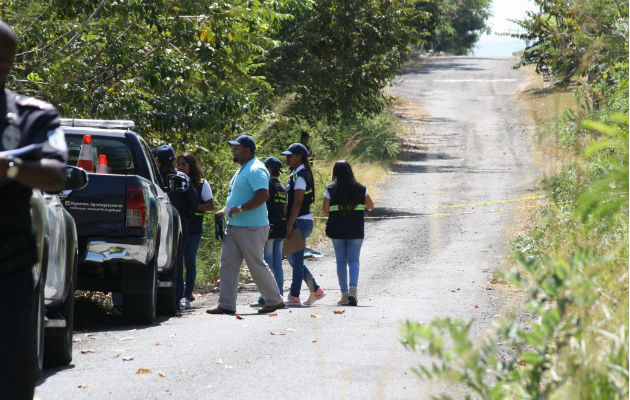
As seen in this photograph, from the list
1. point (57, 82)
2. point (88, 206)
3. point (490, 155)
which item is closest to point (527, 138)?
point (490, 155)

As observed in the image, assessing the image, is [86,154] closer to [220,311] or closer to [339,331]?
[220,311]

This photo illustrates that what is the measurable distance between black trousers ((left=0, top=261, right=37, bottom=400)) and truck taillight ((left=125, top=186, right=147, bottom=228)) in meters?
4.76


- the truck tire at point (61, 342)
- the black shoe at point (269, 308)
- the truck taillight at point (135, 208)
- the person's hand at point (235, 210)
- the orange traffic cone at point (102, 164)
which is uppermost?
the orange traffic cone at point (102, 164)

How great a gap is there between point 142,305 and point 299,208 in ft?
9.00

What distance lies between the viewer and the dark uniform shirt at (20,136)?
3.86 m

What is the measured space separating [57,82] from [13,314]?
355 inches

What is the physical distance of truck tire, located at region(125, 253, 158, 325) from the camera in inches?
363

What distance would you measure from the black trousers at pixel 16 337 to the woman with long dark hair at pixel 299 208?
7477 millimetres

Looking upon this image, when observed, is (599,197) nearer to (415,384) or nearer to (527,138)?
(415,384)

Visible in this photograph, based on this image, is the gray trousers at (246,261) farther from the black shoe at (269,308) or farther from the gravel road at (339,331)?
the gravel road at (339,331)

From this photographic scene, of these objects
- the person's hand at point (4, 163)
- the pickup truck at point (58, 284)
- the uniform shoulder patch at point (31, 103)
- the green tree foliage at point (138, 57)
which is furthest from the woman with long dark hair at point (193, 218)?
the person's hand at point (4, 163)

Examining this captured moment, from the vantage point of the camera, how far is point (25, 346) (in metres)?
3.91

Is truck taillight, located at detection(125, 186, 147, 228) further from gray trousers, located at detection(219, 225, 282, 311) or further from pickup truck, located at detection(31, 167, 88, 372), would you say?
gray trousers, located at detection(219, 225, 282, 311)

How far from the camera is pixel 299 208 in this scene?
1141 centimetres
